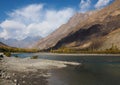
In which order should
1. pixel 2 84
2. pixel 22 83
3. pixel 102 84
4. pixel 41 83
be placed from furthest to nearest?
pixel 102 84
pixel 41 83
pixel 22 83
pixel 2 84

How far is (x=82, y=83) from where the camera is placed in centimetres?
3784

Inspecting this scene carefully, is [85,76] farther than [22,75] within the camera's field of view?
Yes

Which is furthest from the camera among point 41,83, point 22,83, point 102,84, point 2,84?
point 102,84

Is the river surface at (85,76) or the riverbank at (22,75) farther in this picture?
the river surface at (85,76)

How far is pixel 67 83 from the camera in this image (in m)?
37.3

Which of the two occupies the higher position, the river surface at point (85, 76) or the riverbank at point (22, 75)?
the riverbank at point (22, 75)

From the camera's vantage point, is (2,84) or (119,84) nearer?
(2,84)

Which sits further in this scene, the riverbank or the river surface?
the river surface

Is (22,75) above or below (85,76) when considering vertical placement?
above

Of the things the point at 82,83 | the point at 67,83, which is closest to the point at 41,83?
the point at 67,83

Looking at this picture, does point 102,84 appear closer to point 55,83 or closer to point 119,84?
point 119,84

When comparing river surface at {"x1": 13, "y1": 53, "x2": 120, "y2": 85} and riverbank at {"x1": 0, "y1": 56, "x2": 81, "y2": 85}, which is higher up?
riverbank at {"x1": 0, "y1": 56, "x2": 81, "y2": 85}

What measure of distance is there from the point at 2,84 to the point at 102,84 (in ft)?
57.1

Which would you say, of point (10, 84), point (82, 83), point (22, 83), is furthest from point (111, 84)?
point (10, 84)
